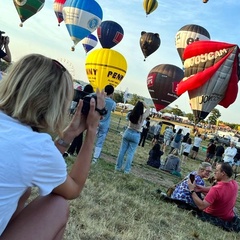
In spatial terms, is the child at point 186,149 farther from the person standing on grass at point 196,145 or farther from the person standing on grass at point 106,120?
the person standing on grass at point 106,120

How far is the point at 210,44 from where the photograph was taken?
36.6ft

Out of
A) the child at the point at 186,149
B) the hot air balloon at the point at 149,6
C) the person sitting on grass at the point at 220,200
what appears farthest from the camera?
the hot air balloon at the point at 149,6

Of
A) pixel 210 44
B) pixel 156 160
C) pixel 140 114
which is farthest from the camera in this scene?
pixel 210 44

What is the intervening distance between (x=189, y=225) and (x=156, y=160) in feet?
18.9

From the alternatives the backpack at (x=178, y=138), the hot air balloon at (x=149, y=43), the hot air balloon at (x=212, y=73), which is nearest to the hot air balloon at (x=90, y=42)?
the hot air balloon at (x=149, y=43)

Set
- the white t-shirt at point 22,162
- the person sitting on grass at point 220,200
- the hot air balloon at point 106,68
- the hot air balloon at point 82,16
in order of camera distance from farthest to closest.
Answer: the hot air balloon at point 82,16, the hot air balloon at point 106,68, the person sitting on grass at point 220,200, the white t-shirt at point 22,162

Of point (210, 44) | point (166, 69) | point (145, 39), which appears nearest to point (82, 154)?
point (210, 44)

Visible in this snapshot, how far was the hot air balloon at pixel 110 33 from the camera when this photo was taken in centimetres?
2125

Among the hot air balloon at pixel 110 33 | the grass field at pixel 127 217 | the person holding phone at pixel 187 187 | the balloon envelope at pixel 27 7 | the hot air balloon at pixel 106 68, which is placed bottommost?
the grass field at pixel 127 217

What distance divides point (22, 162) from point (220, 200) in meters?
3.70

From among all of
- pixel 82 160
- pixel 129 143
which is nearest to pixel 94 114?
pixel 82 160

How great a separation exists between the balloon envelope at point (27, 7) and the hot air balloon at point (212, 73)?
9.74m

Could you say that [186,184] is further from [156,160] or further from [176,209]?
[156,160]

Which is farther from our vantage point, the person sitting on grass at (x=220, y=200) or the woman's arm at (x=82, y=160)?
the person sitting on grass at (x=220, y=200)
